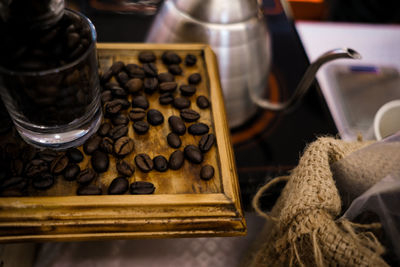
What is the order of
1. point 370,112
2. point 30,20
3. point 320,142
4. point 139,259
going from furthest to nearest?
point 370,112, point 139,259, point 320,142, point 30,20

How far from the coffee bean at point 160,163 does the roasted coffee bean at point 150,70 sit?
15 cm

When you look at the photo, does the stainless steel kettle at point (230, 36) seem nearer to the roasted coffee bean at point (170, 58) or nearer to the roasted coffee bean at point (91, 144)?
the roasted coffee bean at point (170, 58)

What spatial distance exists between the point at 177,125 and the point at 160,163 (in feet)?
0.21

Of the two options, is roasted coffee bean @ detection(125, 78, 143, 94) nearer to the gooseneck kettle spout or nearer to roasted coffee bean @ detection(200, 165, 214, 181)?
roasted coffee bean @ detection(200, 165, 214, 181)

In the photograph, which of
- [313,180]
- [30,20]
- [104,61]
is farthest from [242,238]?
[30,20]

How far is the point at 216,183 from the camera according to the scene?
44cm

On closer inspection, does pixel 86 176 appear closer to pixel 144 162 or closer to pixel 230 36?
pixel 144 162

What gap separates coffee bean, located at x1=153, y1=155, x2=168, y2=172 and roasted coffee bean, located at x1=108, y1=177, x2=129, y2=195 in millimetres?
42

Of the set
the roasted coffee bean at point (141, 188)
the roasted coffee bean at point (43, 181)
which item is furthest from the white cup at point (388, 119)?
the roasted coffee bean at point (43, 181)

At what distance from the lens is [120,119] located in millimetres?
484

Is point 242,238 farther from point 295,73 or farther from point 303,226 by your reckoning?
point 295,73

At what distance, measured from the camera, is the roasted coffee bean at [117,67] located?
535 mm

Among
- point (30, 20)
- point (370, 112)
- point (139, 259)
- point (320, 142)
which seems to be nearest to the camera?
point (30, 20)

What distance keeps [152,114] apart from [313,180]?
22 cm
